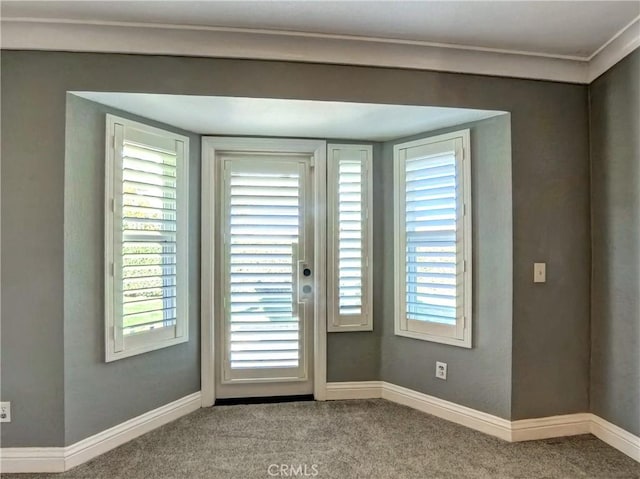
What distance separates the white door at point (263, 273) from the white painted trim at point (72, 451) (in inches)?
24.5

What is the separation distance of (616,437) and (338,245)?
209 cm

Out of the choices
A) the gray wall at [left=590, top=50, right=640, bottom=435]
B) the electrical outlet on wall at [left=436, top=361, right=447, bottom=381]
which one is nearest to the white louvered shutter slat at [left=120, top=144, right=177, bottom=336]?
the electrical outlet on wall at [left=436, top=361, right=447, bottom=381]

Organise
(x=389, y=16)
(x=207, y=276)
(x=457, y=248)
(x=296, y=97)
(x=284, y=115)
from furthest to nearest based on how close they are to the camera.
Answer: (x=207, y=276) < (x=457, y=248) < (x=284, y=115) < (x=296, y=97) < (x=389, y=16)

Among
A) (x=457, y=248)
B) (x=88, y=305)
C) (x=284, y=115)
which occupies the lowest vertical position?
(x=88, y=305)

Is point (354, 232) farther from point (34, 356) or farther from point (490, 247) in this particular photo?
point (34, 356)

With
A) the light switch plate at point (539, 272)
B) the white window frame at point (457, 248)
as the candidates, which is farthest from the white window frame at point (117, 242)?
the light switch plate at point (539, 272)

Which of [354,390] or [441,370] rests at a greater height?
[441,370]

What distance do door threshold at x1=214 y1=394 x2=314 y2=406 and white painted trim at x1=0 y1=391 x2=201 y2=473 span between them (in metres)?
0.52

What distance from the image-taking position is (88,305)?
2104 millimetres

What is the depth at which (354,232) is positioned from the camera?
2.86m

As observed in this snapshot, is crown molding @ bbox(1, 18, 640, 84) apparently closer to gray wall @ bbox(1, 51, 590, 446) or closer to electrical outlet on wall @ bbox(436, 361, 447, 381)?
gray wall @ bbox(1, 51, 590, 446)

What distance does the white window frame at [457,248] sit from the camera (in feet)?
8.06
